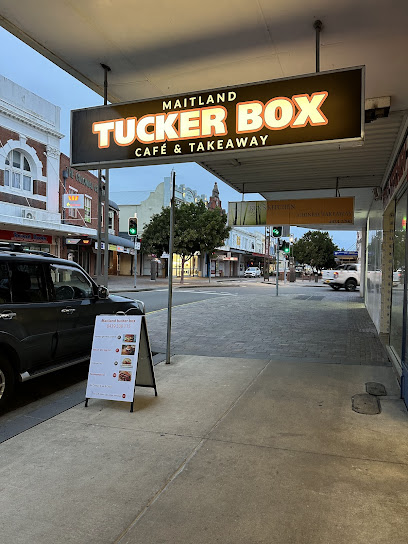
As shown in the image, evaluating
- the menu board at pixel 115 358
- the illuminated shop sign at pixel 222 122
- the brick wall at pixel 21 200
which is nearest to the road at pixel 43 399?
the menu board at pixel 115 358

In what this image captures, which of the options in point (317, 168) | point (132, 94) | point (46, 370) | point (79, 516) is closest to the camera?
point (79, 516)

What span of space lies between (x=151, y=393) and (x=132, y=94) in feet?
14.0

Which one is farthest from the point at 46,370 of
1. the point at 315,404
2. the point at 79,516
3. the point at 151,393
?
the point at 315,404

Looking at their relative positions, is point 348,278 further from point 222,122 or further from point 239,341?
point 222,122

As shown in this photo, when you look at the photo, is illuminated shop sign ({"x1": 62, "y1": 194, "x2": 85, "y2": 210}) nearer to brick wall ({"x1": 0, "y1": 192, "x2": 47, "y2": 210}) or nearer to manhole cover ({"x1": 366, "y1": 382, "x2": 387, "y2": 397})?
brick wall ({"x1": 0, "y1": 192, "x2": 47, "y2": 210})

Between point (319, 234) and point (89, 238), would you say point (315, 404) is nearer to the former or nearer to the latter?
point (89, 238)

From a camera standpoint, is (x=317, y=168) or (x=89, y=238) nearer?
(x=317, y=168)

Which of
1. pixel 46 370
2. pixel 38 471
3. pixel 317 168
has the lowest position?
pixel 38 471

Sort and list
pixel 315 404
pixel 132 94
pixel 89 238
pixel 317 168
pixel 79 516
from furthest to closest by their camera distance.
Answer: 1. pixel 89 238
2. pixel 317 168
3. pixel 132 94
4. pixel 315 404
5. pixel 79 516

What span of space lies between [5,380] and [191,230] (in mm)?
29347

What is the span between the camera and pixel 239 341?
8984 mm

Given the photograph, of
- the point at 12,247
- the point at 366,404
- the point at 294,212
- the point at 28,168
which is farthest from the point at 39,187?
the point at 366,404

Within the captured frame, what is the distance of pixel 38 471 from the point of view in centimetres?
339

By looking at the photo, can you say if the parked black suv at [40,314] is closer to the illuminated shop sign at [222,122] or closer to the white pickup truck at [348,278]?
the illuminated shop sign at [222,122]
